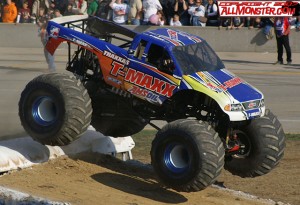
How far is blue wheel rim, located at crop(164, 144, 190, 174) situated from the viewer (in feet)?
38.1

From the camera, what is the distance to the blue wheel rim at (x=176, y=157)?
457 inches

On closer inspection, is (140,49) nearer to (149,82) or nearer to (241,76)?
(149,82)

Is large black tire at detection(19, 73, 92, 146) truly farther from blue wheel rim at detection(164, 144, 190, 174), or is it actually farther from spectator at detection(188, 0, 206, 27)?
spectator at detection(188, 0, 206, 27)

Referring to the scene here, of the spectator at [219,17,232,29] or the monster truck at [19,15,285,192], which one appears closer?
the monster truck at [19,15,285,192]

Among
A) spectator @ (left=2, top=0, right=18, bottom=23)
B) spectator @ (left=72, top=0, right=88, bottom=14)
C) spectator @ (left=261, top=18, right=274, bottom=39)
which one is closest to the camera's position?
spectator @ (left=261, top=18, right=274, bottom=39)

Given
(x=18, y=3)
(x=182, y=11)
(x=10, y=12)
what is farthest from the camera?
A: (x=18, y=3)

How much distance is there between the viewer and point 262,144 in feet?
40.4

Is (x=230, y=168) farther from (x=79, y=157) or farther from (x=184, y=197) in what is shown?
(x=79, y=157)

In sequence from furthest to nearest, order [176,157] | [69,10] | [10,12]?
[10,12] < [69,10] < [176,157]

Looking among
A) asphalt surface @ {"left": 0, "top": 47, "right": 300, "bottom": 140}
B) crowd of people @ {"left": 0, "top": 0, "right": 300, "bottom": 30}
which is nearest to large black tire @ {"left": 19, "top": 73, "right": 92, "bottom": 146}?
asphalt surface @ {"left": 0, "top": 47, "right": 300, "bottom": 140}

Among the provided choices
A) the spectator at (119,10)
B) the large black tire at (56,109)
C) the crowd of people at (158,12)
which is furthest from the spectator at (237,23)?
the large black tire at (56,109)

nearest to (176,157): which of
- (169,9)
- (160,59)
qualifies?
(160,59)

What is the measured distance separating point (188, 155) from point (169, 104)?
3.79 ft

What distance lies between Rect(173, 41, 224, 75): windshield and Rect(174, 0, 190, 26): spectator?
52.3 ft
